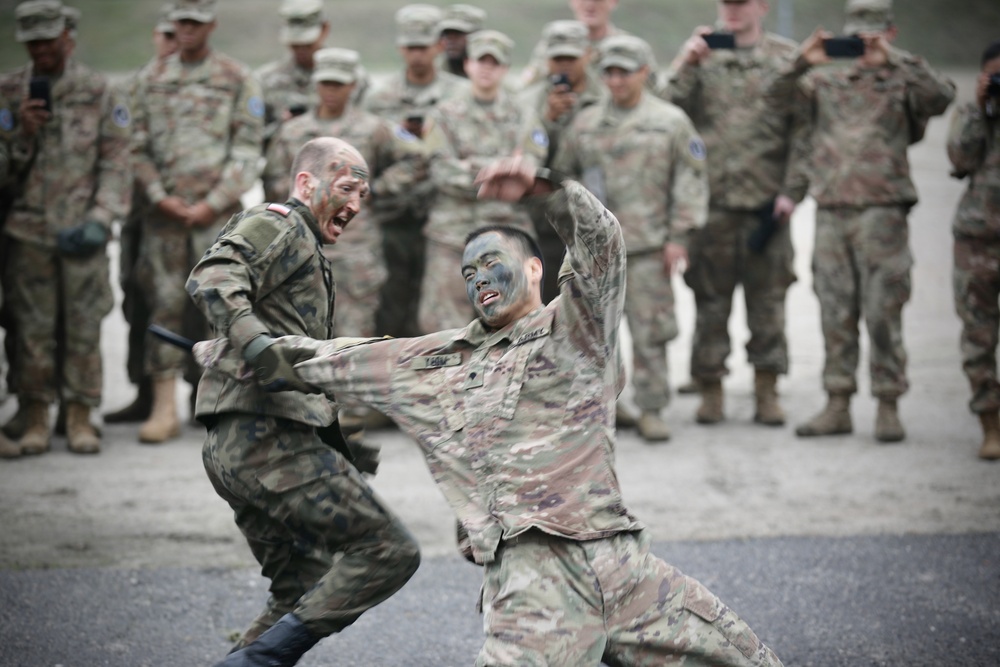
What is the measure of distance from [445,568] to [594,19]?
498 cm

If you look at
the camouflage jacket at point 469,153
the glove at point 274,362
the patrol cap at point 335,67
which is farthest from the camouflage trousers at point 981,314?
the glove at point 274,362

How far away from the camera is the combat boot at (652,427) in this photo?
8.66 metres

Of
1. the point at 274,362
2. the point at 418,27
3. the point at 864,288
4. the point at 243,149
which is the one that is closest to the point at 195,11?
the point at 243,149

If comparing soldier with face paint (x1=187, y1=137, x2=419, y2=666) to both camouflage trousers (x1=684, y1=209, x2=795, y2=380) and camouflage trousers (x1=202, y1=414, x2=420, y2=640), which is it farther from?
camouflage trousers (x1=684, y1=209, x2=795, y2=380)

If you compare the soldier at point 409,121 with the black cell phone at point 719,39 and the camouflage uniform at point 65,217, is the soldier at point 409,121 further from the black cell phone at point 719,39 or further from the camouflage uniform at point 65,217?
the camouflage uniform at point 65,217

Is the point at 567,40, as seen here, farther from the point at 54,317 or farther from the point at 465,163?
the point at 54,317

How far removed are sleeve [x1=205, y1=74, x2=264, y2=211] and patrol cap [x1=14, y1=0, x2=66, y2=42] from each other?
1.25 meters

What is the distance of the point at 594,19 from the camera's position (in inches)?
→ 381

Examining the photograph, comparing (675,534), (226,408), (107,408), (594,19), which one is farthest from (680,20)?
(226,408)

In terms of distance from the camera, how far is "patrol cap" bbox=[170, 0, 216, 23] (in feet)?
28.5

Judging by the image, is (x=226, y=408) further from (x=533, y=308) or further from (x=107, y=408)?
(x=107, y=408)

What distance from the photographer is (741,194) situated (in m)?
9.08

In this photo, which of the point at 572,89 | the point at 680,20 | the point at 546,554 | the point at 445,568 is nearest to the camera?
the point at 546,554

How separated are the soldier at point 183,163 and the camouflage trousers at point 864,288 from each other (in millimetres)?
3997
